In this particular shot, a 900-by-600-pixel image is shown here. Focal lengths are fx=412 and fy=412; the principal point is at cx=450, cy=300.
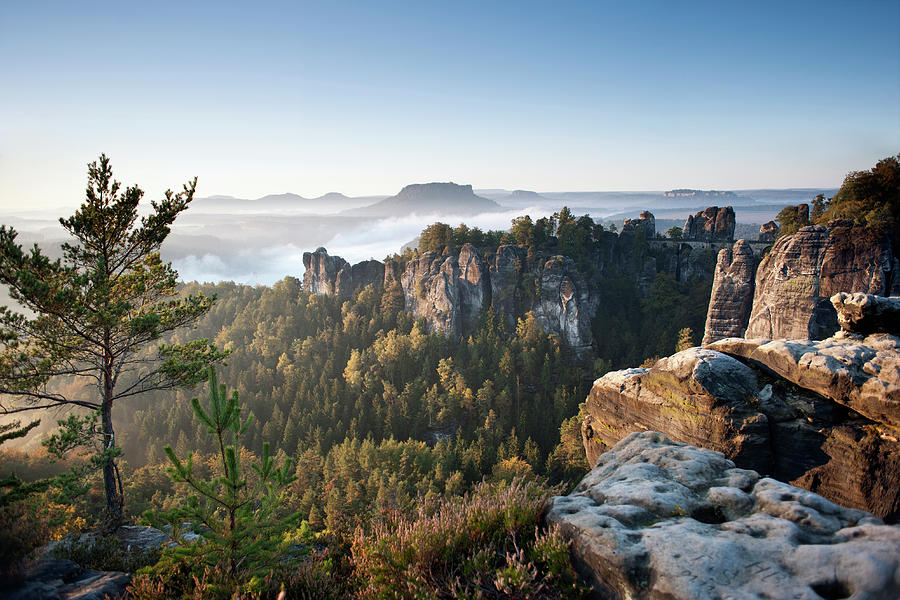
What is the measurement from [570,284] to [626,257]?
15.8 metres

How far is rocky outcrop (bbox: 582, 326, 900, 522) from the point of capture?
9.04 meters

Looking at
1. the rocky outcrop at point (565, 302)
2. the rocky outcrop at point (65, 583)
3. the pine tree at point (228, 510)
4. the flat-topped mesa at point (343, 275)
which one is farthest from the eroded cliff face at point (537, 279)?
the rocky outcrop at point (65, 583)

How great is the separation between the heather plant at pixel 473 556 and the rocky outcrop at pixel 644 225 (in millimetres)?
59320

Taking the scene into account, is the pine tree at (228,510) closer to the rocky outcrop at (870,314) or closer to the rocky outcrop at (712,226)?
the rocky outcrop at (870,314)

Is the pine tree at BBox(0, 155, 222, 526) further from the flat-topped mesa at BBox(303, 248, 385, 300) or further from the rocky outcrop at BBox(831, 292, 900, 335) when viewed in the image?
the flat-topped mesa at BBox(303, 248, 385, 300)

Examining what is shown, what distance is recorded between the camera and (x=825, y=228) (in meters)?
25.3

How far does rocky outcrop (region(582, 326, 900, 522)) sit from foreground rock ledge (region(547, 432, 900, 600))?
4198 millimetres

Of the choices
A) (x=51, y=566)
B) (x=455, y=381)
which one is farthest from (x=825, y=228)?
(x=51, y=566)

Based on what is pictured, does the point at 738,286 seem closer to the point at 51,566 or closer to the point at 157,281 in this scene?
the point at 157,281

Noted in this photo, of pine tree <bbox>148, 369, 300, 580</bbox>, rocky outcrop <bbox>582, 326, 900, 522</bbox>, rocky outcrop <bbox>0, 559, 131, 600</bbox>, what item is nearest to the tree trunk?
rocky outcrop <bbox>0, 559, 131, 600</bbox>

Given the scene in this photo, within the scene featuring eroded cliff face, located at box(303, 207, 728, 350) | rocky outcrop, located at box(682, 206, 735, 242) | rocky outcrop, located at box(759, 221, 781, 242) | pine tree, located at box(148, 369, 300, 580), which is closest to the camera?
pine tree, located at box(148, 369, 300, 580)

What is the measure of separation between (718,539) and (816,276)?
28266 mm

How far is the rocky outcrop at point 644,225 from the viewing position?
196 ft

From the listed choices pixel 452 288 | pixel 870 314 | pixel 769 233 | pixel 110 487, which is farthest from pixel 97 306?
pixel 769 233
